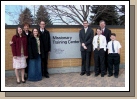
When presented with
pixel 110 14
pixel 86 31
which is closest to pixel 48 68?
pixel 86 31

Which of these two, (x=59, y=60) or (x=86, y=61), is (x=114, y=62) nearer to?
(x=86, y=61)

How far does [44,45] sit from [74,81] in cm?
150

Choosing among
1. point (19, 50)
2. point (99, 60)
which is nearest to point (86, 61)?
point (99, 60)

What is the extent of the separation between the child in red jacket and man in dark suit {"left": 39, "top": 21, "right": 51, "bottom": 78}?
61 centimetres

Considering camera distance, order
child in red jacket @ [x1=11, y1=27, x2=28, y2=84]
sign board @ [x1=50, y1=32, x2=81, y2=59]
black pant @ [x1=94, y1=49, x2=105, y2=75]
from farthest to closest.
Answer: sign board @ [x1=50, y1=32, x2=81, y2=59] < black pant @ [x1=94, y1=49, x2=105, y2=75] < child in red jacket @ [x1=11, y1=27, x2=28, y2=84]

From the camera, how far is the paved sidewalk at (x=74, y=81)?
7.09 meters

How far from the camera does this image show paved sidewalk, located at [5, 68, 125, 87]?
7.09 meters

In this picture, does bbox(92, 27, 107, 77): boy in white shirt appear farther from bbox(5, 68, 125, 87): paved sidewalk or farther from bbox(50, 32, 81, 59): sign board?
bbox(50, 32, 81, 59): sign board

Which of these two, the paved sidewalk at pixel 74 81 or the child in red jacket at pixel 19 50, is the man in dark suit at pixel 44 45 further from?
the child in red jacket at pixel 19 50

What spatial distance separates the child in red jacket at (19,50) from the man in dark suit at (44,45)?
609 mm

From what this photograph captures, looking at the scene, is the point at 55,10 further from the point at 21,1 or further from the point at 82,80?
the point at 82,80

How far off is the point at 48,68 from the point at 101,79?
6.36 feet

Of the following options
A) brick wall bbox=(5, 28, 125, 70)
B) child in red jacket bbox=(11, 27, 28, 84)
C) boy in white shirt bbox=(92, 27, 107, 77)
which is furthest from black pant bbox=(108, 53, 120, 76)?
child in red jacket bbox=(11, 27, 28, 84)

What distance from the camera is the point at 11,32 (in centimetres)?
796
